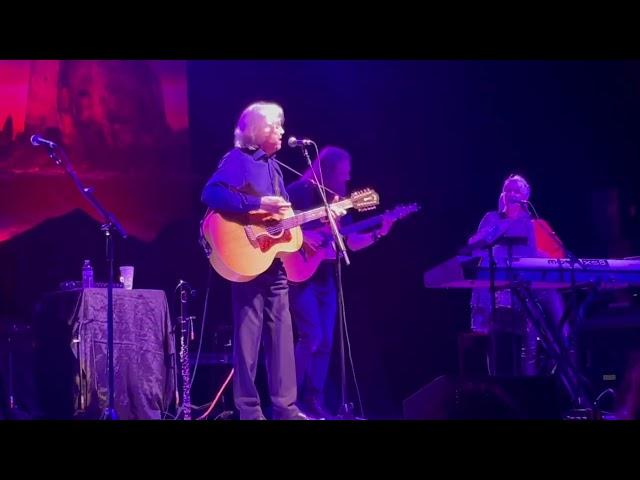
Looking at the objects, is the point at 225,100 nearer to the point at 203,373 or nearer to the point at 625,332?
the point at 203,373

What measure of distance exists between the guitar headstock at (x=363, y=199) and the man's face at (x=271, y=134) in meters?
0.71

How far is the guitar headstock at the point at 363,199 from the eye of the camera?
566 cm

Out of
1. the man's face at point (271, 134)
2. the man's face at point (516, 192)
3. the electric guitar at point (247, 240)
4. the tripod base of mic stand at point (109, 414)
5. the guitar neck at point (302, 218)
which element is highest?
the man's face at point (271, 134)

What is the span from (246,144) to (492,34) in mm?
1757

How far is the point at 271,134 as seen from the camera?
5238 millimetres

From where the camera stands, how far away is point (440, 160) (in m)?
7.56

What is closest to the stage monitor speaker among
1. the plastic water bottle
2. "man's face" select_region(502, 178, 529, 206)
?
"man's face" select_region(502, 178, 529, 206)

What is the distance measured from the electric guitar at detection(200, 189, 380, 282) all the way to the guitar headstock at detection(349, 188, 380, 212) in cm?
61

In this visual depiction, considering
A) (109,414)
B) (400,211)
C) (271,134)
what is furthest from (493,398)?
(109,414)

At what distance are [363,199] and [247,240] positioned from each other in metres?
1.01

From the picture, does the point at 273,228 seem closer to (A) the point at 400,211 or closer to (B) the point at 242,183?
(B) the point at 242,183

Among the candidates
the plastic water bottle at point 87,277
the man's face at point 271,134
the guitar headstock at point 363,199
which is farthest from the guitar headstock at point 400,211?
the plastic water bottle at point 87,277

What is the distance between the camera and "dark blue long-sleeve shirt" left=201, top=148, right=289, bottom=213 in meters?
4.98

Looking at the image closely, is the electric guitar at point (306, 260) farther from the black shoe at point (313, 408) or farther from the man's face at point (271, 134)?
the black shoe at point (313, 408)
